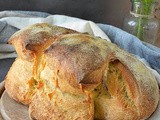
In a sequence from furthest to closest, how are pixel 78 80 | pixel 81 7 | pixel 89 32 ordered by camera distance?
pixel 81 7, pixel 89 32, pixel 78 80

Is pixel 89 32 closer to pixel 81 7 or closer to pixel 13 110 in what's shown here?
pixel 81 7

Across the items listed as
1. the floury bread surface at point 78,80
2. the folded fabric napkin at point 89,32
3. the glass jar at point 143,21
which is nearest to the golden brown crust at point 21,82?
the floury bread surface at point 78,80

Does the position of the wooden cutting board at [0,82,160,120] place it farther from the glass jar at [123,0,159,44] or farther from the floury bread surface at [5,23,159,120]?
the glass jar at [123,0,159,44]

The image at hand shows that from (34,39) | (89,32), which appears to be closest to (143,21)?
(89,32)

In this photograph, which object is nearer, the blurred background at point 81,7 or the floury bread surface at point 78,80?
the floury bread surface at point 78,80

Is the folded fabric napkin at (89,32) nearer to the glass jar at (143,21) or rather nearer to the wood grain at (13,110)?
the glass jar at (143,21)

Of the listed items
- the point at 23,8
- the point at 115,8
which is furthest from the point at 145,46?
the point at 23,8

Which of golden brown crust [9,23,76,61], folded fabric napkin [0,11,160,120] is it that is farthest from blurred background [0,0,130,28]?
golden brown crust [9,23,76,61]
